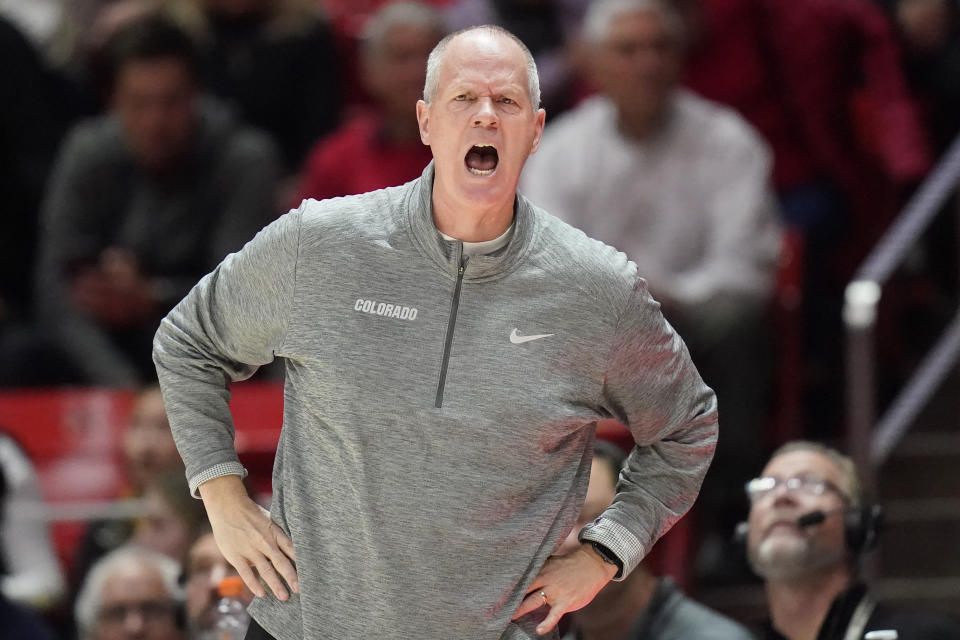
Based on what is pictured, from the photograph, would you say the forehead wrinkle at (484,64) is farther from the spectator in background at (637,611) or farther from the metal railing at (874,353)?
the metal railing at (874,353)

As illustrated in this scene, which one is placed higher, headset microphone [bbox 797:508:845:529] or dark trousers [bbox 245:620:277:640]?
headset microphone [bbox 797:508:845:529]

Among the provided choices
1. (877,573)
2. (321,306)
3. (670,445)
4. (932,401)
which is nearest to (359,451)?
(321,306)

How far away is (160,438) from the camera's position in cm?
516

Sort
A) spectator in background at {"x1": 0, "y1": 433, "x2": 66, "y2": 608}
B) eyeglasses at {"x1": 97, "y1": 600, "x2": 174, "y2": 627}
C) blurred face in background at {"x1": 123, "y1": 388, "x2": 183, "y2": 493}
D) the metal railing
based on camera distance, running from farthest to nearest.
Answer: blurred face in background at {"x1": 123, "y1": 388, "x2": 183, "y2": 493} < the metal railing < spectator in background at {"x1": 0, "y1": 433, "x2": 66, "y2": 608} < eyeglasses at {"x1": 97, "y1": 600, "x2": 174, "y2": 627}

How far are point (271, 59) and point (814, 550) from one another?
3465 millimetres

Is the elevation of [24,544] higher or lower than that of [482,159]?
lower

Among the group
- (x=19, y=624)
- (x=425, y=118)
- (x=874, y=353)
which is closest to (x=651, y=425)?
(x=425, y=118)

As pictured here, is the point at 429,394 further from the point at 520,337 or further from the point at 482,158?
the point at 482,158

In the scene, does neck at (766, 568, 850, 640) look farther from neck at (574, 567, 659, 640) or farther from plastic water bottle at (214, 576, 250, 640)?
plastic water bottle at (214, 576, 250, 640)

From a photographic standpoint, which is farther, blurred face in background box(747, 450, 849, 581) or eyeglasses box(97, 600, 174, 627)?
eyeglasses box(97, 600, 174, 627)

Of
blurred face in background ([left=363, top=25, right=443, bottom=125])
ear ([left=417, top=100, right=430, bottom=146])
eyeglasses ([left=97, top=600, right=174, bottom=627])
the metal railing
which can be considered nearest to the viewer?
ear ([left=417, top=100, right=430, bottom=146])

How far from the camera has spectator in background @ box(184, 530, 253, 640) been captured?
3.70 meters

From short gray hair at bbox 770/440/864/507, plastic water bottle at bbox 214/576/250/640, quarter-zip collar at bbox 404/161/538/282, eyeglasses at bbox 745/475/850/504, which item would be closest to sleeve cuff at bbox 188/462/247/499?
quarter-zip collar at bbox 404/161/538/282

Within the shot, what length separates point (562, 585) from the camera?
2.58 m
